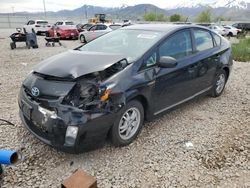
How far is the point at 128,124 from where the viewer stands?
3238mm

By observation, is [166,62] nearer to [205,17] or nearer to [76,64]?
[76,64]

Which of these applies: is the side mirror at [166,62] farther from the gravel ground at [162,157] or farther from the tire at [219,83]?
the tire at [219,83]

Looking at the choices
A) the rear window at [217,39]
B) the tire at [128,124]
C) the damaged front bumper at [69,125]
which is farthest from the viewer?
A: the rear window at [217,39]

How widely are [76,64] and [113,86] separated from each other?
0.60 metres

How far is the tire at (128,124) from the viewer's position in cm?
300

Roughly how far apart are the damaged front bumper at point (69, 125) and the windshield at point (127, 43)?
985 mm

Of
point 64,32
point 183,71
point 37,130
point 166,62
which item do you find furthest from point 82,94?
point 64,32

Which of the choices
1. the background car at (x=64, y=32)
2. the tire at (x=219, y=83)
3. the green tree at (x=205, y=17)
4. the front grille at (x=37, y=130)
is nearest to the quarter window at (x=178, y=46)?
Answer: the tire at (x=219, y=83)

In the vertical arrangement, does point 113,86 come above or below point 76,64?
below

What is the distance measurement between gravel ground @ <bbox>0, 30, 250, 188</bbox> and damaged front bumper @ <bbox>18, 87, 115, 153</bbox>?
327 mm

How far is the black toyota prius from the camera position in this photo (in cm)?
270

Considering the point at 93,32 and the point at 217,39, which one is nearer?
the point at 217,39

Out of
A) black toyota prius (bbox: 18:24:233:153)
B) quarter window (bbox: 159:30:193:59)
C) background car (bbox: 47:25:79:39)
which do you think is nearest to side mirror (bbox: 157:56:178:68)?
black toyota prius (bbox: 18:24:233:153)

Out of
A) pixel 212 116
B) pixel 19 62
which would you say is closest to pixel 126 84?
pixel 212 116
